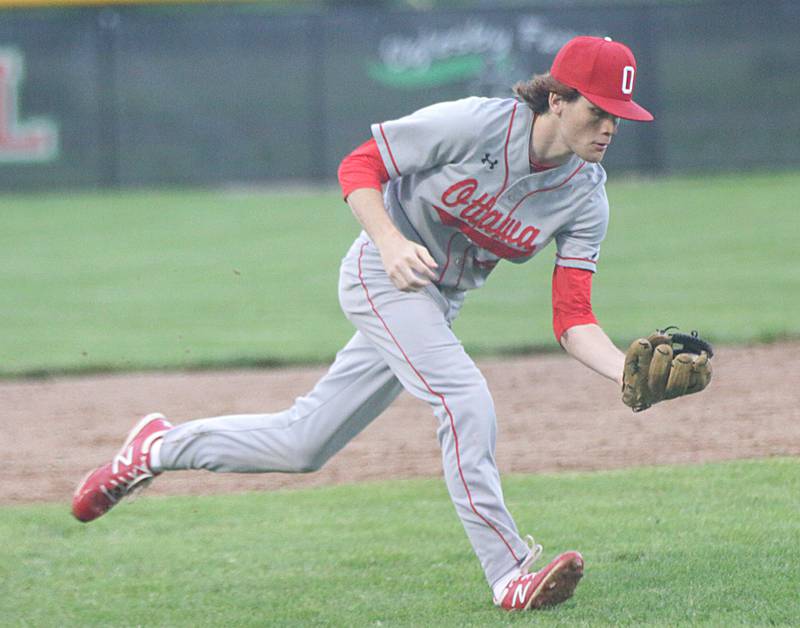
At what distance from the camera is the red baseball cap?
12.9 ft

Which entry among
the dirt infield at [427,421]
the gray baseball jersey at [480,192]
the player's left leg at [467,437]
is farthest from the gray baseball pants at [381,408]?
the dirt infield at [427,421]

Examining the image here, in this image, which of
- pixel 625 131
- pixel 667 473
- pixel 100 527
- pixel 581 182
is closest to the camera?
pixel 581 182

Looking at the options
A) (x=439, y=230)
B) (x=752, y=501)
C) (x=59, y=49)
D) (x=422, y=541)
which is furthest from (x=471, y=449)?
(x=59, y=49)

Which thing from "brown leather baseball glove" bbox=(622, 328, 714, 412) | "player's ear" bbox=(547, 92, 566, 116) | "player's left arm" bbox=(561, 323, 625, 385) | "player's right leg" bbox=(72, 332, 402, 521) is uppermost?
"player's ear" bbox=(547, 92, 566, 116)

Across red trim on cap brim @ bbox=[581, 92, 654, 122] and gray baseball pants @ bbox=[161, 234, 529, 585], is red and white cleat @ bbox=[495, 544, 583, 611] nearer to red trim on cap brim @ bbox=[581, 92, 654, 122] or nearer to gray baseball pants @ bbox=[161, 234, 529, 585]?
gray baseball pants @ bbox=[161, 234, 529, 585]

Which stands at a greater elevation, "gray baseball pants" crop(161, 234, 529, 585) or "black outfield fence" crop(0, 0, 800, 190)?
"gray baseball pants" crop(161, 234, 529, 585)

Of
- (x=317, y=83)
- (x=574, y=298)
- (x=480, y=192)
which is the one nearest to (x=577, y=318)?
(x=574, y=298)

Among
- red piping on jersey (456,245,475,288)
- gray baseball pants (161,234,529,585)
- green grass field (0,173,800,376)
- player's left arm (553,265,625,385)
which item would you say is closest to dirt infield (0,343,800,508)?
green grass field (0,173,800,376)

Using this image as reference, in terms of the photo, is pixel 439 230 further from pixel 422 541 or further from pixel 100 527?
pixel 100 527

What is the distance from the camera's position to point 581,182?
427cm

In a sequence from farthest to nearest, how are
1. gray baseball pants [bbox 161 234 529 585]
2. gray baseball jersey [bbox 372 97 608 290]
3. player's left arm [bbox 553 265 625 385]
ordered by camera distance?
player's left arm [bbox 553 265 625 385], gray baseball jersey [bbox 372 97 608 290], gray baseball pants [bbox 161 234 529 585]

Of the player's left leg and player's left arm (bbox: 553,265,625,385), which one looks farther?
player's left arm (bbox: 553,265,625,385)

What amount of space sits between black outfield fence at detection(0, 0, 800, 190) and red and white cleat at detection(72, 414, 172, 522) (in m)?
15.2

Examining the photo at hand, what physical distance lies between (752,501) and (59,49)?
664 inches
